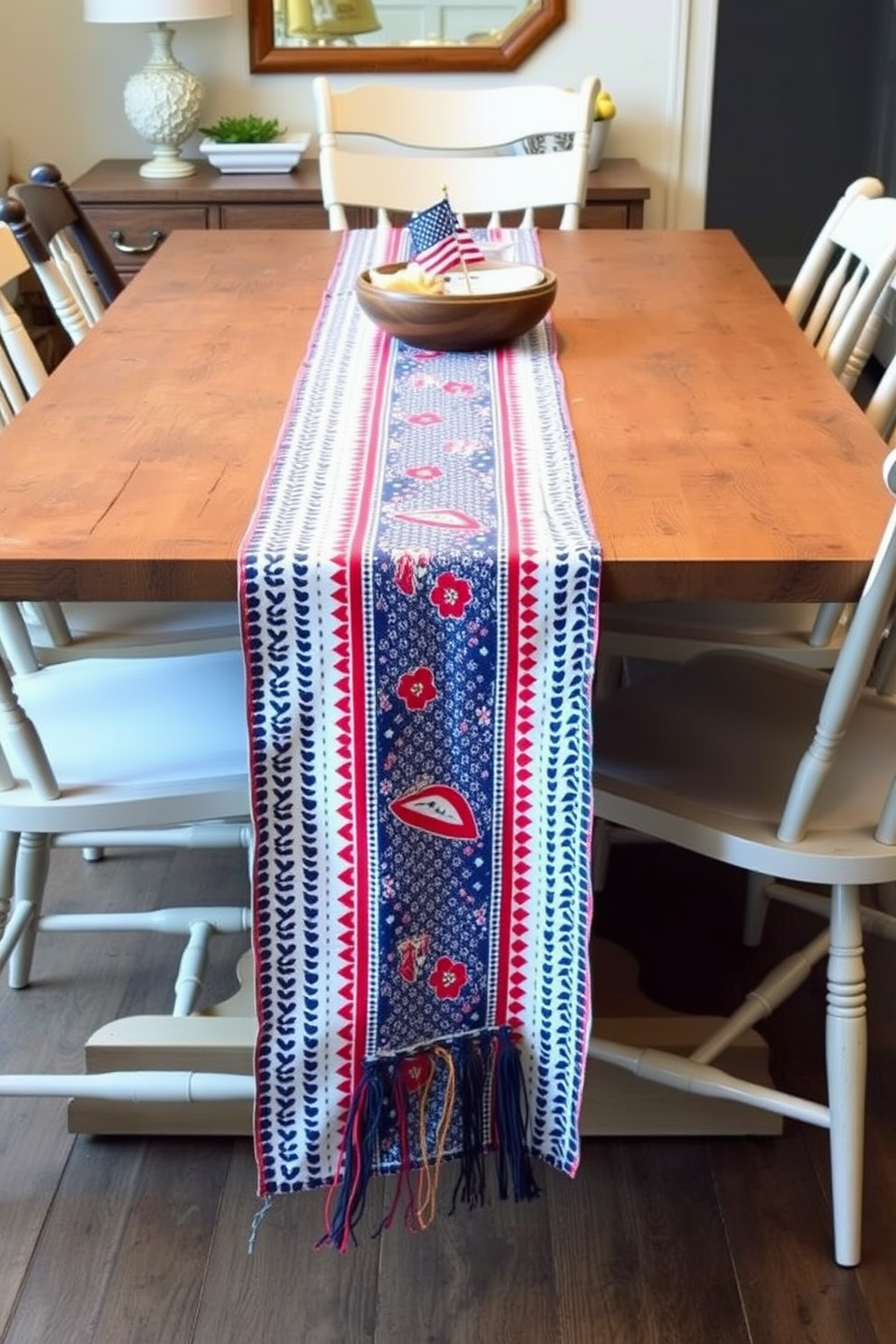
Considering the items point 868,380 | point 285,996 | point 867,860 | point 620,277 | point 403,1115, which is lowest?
point 868,380

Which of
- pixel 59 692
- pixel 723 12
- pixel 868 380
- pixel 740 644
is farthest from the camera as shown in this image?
pixel 723 12

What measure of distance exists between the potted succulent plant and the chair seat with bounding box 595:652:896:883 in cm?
203

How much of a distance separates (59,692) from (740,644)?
803mm

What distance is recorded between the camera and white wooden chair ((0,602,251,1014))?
1.46 meters

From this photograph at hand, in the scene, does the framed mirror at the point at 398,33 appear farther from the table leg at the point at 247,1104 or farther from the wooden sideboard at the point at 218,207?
the table leg at the point at 247,1104

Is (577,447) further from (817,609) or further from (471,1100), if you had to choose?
(471,1100)

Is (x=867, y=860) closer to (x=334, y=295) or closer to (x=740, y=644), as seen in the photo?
(x=740, y=644)

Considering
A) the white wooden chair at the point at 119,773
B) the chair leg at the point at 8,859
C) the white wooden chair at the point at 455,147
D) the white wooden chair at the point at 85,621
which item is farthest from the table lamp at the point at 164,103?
the chair leg at the point at 8,859

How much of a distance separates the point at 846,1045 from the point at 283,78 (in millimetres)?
2841

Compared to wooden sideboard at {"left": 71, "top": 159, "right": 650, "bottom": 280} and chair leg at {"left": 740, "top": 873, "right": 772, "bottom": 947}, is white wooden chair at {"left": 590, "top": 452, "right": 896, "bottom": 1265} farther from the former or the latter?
wooden sideboard at {"left": 71, "top": 159, "right": 650, "bottom": 280}

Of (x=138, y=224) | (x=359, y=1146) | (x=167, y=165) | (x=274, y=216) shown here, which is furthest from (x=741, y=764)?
(x=167, y=165)

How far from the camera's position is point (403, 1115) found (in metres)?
1.47

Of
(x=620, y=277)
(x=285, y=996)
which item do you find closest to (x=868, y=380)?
(x=620, y=277)

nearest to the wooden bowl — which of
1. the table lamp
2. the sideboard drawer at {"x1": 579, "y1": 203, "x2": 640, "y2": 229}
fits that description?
the sideboard drawer at {"x1": 579, "y1": 203, "x2": 640, "y2": 229}
